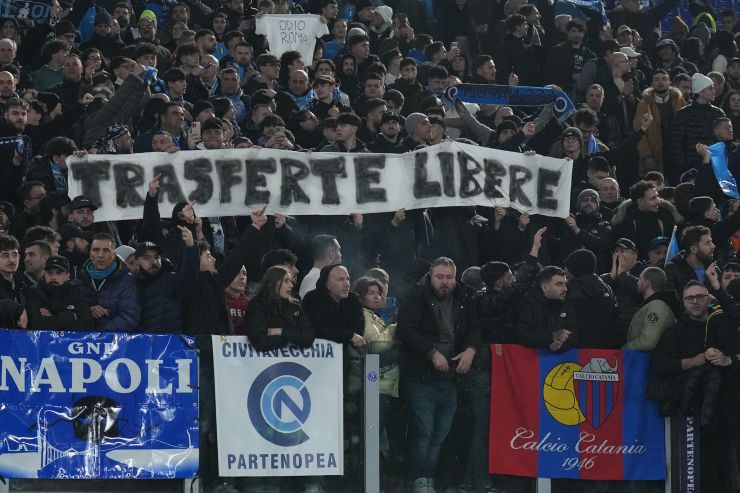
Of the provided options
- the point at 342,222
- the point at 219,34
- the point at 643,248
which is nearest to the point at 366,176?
the point at 342,222

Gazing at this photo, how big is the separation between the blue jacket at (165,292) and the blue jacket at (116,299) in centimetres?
15

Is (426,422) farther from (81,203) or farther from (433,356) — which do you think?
(81,203)

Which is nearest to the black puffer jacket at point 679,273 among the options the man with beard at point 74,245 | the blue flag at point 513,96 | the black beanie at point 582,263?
the black beanie at point 582,263

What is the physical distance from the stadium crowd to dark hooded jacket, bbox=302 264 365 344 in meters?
0.02

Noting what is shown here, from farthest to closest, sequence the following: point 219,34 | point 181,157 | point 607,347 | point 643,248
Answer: point 219,34
point 643,248
point 181,157
point 607,347

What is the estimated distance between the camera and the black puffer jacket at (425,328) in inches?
520

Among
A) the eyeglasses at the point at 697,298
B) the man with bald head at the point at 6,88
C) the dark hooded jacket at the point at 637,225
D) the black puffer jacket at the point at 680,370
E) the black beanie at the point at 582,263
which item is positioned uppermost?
the man with bald head at the point at 6,88

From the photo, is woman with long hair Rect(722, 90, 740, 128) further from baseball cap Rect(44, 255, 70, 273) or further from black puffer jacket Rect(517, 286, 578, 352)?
baseball cap Rect(44, 255, 70, 273)

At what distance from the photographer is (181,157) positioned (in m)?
15.5

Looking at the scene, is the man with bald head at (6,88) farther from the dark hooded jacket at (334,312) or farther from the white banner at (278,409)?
the white banner at (278,409)

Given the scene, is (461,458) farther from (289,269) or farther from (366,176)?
(366,176)

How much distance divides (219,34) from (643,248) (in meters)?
6.41

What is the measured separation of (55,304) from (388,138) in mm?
4913

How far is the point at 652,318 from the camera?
13883 millimetres
